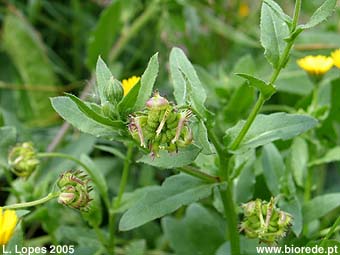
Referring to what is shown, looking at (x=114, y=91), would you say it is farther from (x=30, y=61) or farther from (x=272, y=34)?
(x=30, y=61)

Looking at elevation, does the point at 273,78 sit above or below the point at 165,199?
above

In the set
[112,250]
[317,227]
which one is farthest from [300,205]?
[112,250]

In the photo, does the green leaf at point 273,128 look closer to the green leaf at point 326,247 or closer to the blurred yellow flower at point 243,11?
the green leaf at point 326,247

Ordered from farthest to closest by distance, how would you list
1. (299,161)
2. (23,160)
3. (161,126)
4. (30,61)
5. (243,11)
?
(243,11), (30,61), (299,161), (23,160), (161,126)

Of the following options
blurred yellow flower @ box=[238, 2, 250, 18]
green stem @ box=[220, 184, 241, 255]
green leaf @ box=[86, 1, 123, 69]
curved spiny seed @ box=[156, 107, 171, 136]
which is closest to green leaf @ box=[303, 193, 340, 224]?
green stem @ box=[220, 184, 241, 255]

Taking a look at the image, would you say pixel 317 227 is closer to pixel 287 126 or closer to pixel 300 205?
pixel 300 205

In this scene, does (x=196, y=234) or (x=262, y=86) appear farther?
(x=196, y=234)

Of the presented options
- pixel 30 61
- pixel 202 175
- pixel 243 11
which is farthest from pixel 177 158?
pixel 243 11
